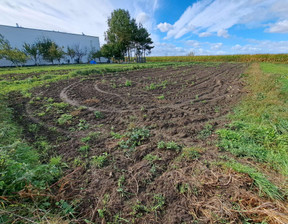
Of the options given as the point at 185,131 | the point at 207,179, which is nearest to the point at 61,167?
the point at 207,179

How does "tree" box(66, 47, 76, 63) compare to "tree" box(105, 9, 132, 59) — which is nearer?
"tree" box(105, 9, 132, 59)

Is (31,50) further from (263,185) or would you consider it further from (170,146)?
(263,185)

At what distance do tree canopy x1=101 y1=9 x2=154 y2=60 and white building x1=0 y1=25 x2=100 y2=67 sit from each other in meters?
15.1

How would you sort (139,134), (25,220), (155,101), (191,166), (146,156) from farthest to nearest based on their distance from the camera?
(155,101), (139,134), (146,156), (191,166), (25,220)

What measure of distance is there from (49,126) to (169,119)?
4220mm

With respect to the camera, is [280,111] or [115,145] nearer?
[115,145]

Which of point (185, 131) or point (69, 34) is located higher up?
point (69, 34)

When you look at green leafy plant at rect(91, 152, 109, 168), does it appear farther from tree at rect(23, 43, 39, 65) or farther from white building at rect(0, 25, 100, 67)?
white building at rect(0, 25, 100, 67)

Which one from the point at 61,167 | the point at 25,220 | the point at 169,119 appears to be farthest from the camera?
the point at 169,119

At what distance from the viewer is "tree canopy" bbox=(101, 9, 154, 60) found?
37.4 metres

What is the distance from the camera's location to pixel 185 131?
3.89 metres

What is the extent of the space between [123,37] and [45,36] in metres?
29.5

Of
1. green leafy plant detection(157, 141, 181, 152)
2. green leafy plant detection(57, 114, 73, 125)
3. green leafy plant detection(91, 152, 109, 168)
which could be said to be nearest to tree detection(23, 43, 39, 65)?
green leafy plant detection(57, 114, 73, 125)

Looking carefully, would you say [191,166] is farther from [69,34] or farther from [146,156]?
[69,34]
